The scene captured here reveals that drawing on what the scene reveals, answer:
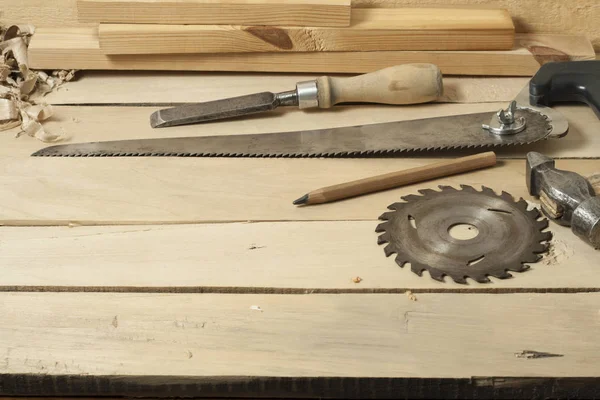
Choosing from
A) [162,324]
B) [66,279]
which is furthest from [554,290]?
[66,279]

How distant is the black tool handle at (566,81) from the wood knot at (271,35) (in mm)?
412

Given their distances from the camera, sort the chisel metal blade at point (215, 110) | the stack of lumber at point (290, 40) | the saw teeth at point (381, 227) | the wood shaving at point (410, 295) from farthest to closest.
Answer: the stack of lumber at point (290, 40)
the chisel metal blade at point (215, 110)
the saw teeth at point (381, 227)
the wood shaving at point (410, 295)

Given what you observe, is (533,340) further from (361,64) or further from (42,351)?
(361,64)

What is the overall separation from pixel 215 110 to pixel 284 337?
0.52m

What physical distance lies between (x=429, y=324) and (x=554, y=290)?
6.4 inches

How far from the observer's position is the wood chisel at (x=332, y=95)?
4.57 feet

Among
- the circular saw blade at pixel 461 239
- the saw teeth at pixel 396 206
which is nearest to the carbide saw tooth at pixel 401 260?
the circular saw blade at pixel 461 239

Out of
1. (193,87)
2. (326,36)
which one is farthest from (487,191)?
(193,87)

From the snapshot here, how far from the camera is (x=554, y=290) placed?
3.38 feet

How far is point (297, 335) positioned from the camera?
972mm

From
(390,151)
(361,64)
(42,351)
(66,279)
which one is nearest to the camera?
(42,351)

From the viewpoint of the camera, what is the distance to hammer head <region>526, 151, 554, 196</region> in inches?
45.6

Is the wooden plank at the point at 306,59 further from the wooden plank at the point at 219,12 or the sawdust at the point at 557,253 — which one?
the sawdust at the point at 557,253

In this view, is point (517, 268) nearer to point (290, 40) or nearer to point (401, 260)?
point (401, 260)
